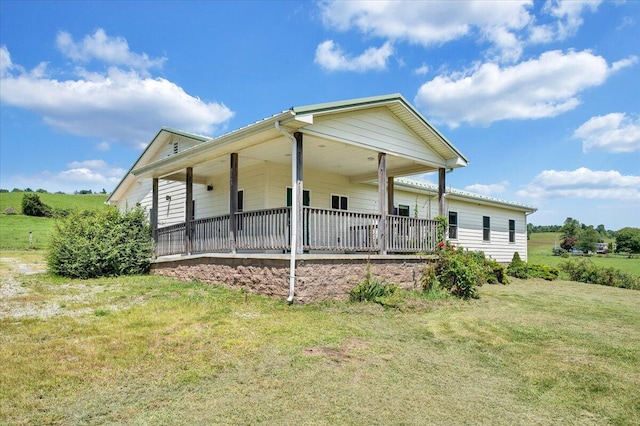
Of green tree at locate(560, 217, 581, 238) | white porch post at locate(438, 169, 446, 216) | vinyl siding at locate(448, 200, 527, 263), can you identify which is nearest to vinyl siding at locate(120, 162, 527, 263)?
vinyl siding at locate(448, 200, 527, 263)

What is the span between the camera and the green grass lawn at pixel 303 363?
4.05m

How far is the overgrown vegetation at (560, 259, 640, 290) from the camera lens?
57.2ft

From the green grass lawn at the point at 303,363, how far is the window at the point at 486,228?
1301cm

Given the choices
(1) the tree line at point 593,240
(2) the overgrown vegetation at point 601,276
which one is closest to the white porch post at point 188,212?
(2) the overgrown vegetation at point 601,276

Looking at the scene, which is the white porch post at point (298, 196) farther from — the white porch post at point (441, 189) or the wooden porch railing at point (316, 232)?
the white porch post at point (441, 189)

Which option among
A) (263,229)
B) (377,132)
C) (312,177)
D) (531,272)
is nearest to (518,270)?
(531,272)

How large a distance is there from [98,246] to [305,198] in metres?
6.83

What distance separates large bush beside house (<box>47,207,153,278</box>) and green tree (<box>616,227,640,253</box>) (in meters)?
60.5

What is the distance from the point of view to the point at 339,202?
15.3m

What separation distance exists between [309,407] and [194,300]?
5652 millimetres

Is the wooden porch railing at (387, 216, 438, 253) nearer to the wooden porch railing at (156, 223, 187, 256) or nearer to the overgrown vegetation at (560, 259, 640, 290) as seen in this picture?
the wooden porch railing at (156, 223, 187, 256)

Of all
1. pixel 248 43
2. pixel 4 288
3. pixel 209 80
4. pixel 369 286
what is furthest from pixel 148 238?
pixel 369 286

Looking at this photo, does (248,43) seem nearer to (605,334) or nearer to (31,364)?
(31,364)

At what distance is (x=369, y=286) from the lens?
31.8 feet
